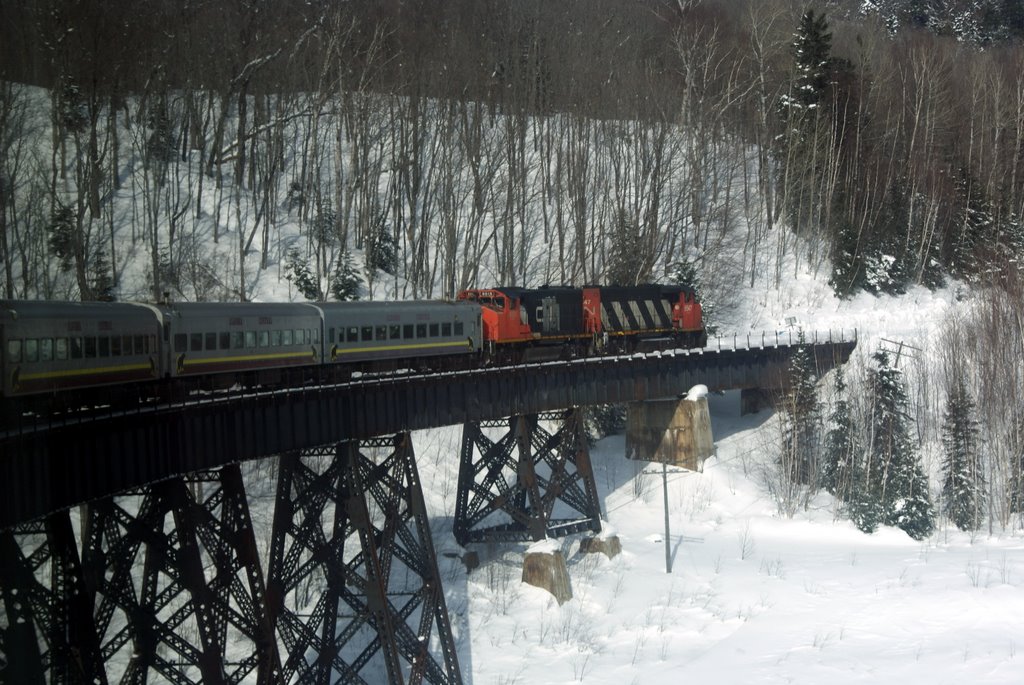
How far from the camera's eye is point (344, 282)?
45250 mm

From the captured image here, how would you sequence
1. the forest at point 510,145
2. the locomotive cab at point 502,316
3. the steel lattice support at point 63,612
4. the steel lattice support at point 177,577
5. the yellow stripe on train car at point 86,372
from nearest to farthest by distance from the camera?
A: the yellow stripe on train car at point 86,372
the steel lattice support at point 63,612
the steel lattice support at point 177,577
the locomotive cab at point 502,316
the forest at point 510,145

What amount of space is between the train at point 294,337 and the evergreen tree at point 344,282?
1091 centimetres

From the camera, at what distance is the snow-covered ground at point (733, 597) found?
85.8 feet

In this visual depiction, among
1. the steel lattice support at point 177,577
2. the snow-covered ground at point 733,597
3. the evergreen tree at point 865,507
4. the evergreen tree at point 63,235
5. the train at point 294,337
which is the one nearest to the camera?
the train at point 294,337

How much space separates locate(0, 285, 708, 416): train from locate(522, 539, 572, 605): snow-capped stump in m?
5.81

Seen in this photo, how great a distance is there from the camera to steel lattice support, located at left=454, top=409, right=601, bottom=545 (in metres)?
32.8

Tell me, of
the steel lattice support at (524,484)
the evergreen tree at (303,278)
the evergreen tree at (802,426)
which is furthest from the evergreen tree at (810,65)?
the steel lattice support at (524,484)

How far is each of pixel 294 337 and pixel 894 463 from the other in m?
25.6

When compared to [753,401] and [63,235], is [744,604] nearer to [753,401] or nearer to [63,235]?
[753,401]

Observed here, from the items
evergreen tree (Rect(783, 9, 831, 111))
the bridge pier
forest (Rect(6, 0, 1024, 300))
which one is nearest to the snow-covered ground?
the bridge pier

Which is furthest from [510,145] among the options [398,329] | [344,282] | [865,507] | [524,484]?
[398,329]

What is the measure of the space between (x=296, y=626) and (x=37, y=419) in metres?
10.0

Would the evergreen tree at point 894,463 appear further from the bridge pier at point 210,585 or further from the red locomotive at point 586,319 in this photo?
the bridge pier at point 210,585

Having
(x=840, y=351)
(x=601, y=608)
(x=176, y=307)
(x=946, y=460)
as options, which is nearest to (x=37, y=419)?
(x=176, y=307)
